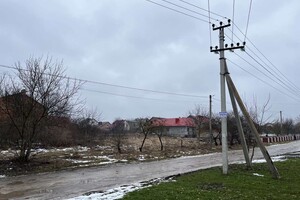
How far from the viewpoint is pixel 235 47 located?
17125mm

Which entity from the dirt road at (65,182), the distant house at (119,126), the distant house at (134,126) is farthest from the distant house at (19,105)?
the distant house at (134,126)

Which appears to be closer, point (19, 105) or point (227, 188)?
point (227, 188)

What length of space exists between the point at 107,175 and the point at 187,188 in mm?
6948

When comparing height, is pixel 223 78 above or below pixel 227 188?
above

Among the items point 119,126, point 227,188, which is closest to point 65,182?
point 227,188

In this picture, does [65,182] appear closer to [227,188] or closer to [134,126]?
[227,188]

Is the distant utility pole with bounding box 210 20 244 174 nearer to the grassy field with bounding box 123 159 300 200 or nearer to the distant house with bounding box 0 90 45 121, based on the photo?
the grassy field with bounding box 123 159 300 200

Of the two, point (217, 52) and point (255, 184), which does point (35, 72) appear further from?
point (255, 184)

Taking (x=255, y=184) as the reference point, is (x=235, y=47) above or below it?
above

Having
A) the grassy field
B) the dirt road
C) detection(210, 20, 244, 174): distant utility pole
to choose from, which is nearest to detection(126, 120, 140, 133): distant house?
the dirt road

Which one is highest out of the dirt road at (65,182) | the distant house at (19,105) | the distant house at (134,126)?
the distant house at (134,126)

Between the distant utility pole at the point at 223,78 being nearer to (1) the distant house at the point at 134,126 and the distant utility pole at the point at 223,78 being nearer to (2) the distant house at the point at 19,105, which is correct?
(2) the distant house at the point at 19,105

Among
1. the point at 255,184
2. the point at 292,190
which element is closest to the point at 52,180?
the point at 255,184

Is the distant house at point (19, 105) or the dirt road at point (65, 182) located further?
the distant house at point (19, 105)
